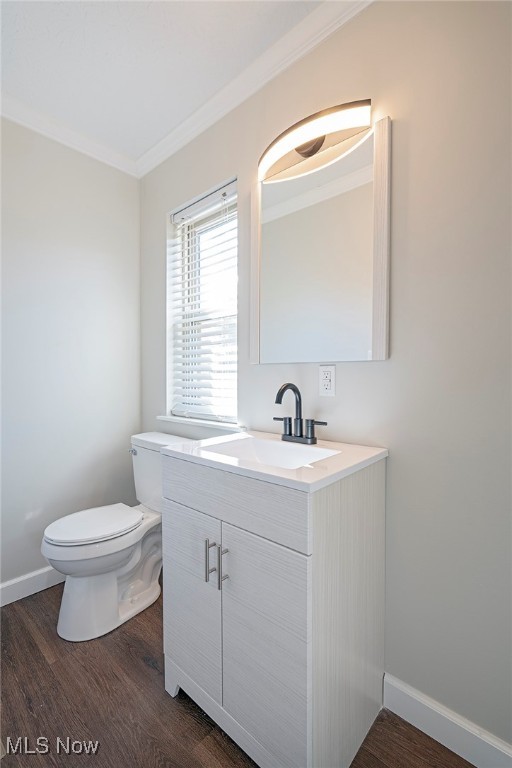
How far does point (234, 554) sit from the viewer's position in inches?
40.5

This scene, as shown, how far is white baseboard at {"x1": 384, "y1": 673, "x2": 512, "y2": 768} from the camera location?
3.31 feet

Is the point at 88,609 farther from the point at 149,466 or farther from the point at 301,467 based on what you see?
A: the point at 301,467

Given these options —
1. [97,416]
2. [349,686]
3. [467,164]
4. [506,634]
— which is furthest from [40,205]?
[506,634]

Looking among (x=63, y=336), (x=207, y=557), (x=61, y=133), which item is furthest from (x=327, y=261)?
(x=61, y=133)

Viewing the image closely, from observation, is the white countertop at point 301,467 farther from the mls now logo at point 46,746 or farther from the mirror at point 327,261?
the mls now logo at point 46,746

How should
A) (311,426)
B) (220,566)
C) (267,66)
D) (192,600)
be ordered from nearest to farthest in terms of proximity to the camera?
1. (220,566)
2. (192,600)
3. (311,426)
4. (267,66)

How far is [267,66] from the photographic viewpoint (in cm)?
153

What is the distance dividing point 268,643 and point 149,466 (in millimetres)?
1193

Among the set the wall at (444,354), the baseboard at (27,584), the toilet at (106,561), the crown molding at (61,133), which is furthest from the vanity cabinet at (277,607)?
the crown molding at (61,133)

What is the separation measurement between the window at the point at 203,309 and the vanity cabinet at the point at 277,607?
0.74m

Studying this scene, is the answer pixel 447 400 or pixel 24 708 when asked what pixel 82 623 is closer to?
pixel 24 708

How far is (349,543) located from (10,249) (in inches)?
80.6

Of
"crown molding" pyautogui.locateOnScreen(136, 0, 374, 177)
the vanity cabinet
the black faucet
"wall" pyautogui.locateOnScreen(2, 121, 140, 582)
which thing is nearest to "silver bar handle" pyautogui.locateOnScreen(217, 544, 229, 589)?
the vanity cabinet

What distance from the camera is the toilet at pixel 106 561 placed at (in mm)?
1517
